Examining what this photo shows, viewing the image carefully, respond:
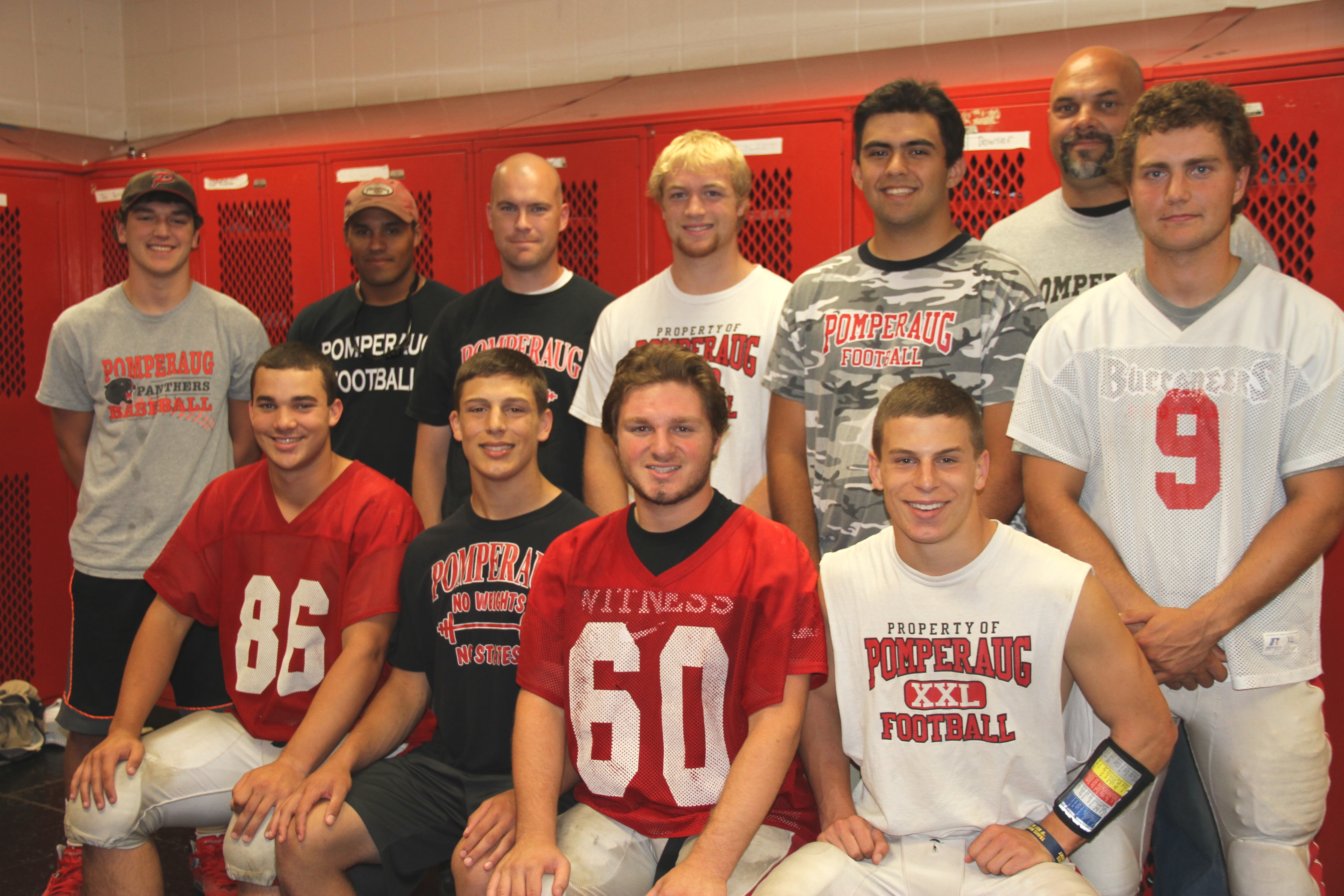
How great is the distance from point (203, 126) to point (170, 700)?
9.20ft

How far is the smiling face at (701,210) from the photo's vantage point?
99.2 inches

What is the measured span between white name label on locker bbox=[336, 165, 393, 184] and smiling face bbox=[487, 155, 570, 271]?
39.9 inches

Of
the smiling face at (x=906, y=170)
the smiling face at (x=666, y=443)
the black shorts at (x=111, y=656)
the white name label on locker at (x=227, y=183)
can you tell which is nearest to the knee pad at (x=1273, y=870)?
the smiling face at (x=666, y=443)

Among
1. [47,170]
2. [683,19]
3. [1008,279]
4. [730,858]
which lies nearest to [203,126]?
[47,170]

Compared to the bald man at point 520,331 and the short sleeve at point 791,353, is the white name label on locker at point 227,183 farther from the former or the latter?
the short sleeve at point 791,353

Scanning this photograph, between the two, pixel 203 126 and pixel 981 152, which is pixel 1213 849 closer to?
pixel 981 152

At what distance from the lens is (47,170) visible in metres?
4.18

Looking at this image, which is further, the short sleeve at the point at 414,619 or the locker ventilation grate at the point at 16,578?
the locker ventilation grate at the point at 16,578

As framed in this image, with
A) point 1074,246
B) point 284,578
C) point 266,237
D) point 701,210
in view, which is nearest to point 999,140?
point 1074,246

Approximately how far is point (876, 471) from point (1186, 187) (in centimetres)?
76

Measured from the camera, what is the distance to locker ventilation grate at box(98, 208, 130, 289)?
4258 mm

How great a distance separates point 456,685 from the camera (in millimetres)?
2223

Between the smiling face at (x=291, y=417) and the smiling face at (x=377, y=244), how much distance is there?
2.32ft

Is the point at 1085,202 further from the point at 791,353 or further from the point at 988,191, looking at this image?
the point at 791,353
